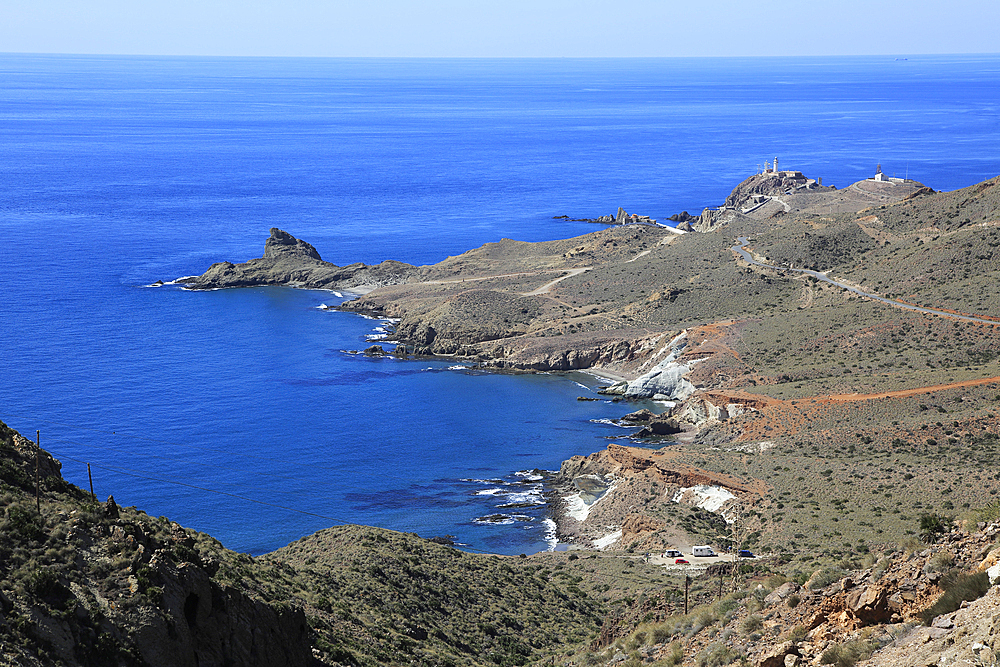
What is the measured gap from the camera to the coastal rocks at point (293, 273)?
11519 centimetres

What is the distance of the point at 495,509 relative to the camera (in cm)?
5562

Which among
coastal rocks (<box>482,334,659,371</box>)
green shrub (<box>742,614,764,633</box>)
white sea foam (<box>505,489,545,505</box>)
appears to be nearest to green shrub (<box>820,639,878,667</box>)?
green shrub (<box>742,614,764,633</box>)

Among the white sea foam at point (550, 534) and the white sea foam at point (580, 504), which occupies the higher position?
the white sea foam at point (580, 504)

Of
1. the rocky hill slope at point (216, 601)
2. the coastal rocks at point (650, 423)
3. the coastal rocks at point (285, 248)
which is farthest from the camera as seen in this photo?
the coastal rocks at point (285, 248)

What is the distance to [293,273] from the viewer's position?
118 m

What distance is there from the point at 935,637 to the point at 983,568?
1.95 metres

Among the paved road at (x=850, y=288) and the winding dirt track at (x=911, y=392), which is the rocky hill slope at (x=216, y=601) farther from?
the paved road at (x=850, y=288)

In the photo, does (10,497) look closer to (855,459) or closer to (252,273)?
(855,459)

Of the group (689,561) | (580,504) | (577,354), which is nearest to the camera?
(689,561)

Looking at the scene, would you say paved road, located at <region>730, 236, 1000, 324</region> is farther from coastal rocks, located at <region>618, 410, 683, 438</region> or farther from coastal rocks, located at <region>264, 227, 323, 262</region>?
coastal rocks, located at <region>264, 227, 323, 262</region>

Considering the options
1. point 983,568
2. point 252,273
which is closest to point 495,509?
point 983,568

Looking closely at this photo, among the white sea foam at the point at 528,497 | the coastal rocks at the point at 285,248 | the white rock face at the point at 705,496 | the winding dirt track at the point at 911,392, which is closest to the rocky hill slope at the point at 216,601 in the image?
the white rock face at the point at 705,496

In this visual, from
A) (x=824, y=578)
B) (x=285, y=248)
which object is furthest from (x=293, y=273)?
(x=824, y=578)

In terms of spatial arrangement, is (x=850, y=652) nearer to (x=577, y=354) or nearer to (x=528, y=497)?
(x=528, y=497)
